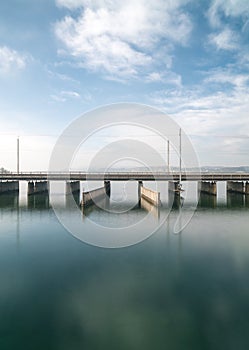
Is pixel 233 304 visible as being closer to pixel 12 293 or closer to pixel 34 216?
pixel 12 293

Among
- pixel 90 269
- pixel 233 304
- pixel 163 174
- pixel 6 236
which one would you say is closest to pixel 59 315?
pixel 90 269

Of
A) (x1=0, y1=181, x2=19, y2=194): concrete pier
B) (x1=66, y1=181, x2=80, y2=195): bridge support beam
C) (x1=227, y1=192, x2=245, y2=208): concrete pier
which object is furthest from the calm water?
(x1=0, y1=181, x2=19, y2=194): concrete pier

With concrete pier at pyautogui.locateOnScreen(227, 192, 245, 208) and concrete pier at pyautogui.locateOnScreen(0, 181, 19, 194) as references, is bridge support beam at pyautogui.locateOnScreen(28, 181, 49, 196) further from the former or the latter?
concrete pier at pyautogui.locateOnScreen(227, 192, 245, 208)

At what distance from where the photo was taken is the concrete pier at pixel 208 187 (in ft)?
135

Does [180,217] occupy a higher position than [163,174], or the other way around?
[163,174]

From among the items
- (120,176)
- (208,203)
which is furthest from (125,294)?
(120,176)

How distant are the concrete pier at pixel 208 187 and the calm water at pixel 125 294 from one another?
26407 millimetres

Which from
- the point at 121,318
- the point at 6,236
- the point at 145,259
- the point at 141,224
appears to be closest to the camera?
the point at 121,318

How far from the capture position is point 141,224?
1975 centimetres

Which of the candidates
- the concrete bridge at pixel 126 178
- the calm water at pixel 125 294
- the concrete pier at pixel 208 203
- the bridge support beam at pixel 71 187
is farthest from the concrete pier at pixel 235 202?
the bridge support beam at pixel 71 187

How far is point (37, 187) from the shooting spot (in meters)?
45.1

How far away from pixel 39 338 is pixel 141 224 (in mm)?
14205

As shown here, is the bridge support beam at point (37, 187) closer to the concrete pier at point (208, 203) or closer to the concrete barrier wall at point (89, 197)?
the concrete barrier wall at point (89, 197)

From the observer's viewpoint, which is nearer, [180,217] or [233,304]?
[233,304]
